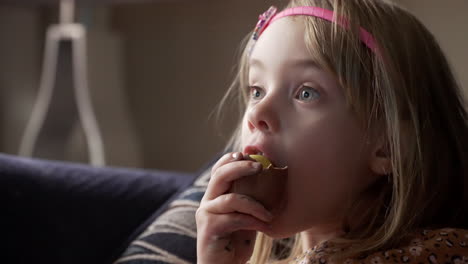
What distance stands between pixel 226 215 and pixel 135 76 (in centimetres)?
230

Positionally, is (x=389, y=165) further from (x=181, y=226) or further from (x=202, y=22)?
(x=202, y=22)

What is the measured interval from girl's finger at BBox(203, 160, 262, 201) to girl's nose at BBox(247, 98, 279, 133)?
0.07m

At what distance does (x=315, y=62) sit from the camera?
0.85 meters

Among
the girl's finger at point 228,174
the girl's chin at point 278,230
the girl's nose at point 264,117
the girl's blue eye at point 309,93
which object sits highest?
the girl's blue eye at point 309,93

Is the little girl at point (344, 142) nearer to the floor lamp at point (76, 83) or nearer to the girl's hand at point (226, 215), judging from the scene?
the girl's hand at point (226, 215)

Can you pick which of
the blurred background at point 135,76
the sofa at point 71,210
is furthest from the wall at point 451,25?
the sofa at point 71,210

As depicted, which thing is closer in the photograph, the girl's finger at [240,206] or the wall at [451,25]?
the girl's finger at [240,206]

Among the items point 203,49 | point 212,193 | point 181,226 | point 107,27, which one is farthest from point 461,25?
point 107,27

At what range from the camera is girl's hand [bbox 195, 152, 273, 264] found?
0.80 meters

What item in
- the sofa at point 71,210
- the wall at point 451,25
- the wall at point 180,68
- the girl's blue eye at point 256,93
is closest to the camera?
the girl's blue eye at point 256,93

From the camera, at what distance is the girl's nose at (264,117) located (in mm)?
841

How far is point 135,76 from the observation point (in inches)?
120

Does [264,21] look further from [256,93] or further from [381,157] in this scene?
[381,157]

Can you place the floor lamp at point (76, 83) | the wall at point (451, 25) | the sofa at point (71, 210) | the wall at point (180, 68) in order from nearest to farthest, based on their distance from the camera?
the sofa at point (71, 210), the wall at point (451, 25), the floor lamp at point (76, 83), the wall at point (180, 68)
